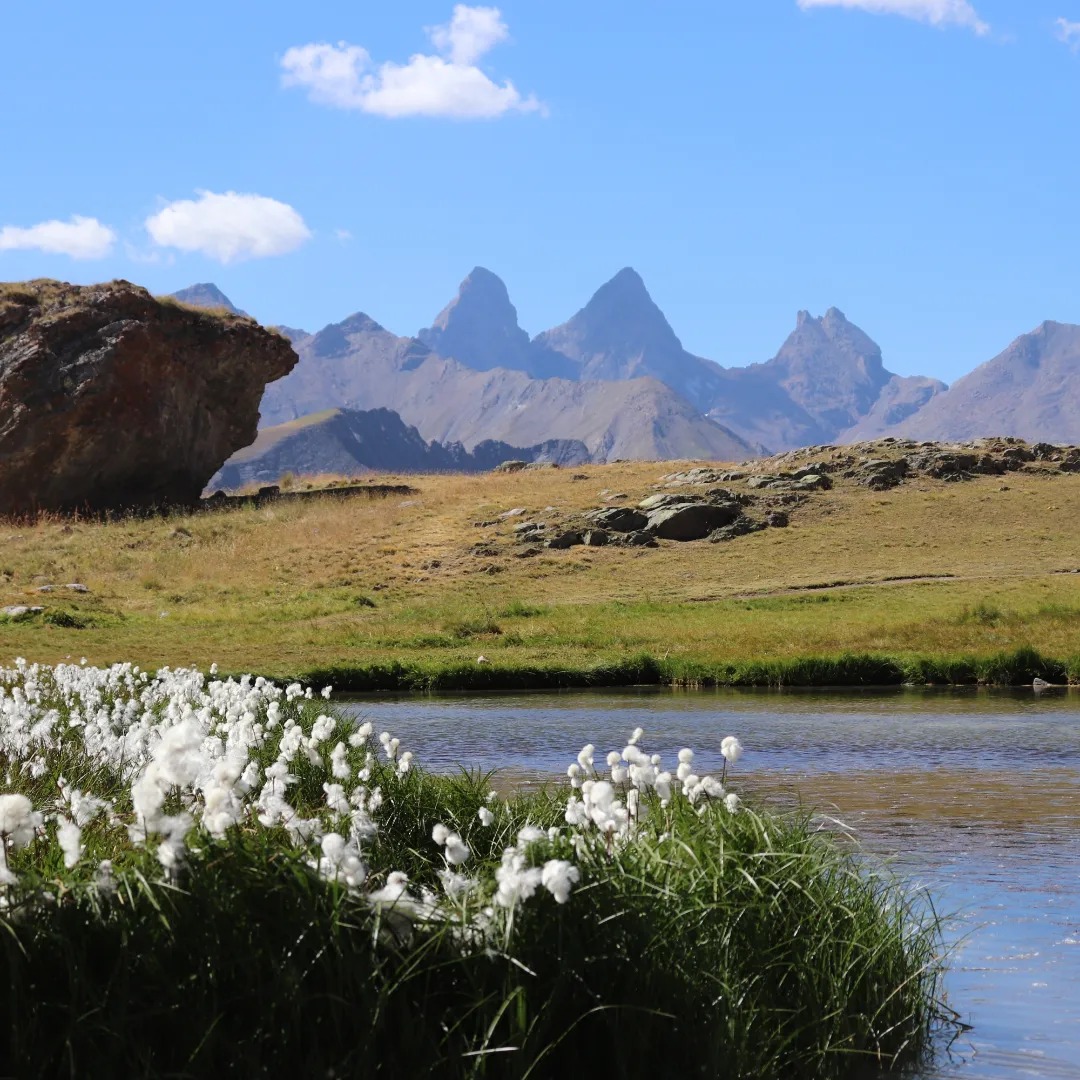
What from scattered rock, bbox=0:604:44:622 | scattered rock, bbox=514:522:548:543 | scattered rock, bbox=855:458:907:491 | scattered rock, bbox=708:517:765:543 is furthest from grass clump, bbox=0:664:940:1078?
scattered rock, bbox=855:458:907:491

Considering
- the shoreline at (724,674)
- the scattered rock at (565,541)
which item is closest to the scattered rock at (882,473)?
the scattered rock at (565,541)

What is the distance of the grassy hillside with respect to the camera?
32219 mm

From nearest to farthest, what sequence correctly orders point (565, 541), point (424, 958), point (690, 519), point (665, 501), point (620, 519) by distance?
→ point (424, 958) < point (565, 541) < point (690, 519) < point (620, 519) < point (665, 501)

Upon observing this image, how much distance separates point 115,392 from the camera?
5566 centimetres

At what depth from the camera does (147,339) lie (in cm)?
5709

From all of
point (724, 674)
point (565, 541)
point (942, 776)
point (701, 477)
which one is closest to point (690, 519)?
point (565, 541)

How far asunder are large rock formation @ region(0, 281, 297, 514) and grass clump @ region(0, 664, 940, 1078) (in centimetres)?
5150

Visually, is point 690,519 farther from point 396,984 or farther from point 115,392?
point 396,984

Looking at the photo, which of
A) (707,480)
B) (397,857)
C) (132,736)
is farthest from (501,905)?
(707,480)

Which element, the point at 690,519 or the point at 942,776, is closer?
the point at 942,776

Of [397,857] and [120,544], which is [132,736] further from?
[120,544]

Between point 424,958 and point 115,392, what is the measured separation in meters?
53.6

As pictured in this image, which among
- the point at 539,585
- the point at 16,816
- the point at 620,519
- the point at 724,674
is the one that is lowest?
the point at 724,674

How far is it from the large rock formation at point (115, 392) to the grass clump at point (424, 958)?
5150 centimetres
